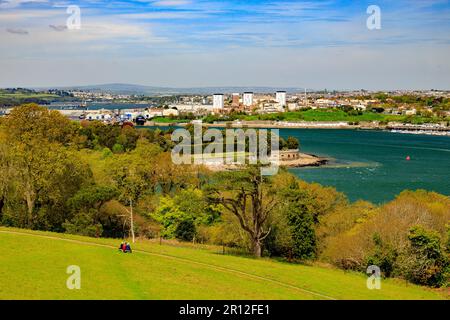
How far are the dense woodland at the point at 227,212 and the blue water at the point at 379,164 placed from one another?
44.0 ft

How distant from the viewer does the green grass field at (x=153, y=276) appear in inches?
356

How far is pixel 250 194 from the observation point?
14781mm

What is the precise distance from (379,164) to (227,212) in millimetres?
31462

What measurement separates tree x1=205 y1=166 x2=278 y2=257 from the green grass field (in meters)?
1.91

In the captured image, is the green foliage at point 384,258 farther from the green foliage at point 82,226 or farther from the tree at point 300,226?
the green foliage at point 82,226

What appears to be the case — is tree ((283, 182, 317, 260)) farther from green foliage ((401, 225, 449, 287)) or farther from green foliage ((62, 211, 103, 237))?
green foliage ((62, 211, 103, 237))

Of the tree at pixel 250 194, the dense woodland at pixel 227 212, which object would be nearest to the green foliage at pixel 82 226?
the dense woodland at pixel 227 212

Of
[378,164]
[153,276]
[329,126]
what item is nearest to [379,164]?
[378,164]

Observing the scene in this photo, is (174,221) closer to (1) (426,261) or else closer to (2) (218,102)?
(1) (426,261)

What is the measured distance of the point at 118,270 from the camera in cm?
1038
